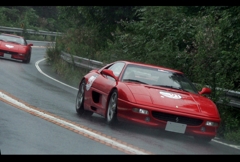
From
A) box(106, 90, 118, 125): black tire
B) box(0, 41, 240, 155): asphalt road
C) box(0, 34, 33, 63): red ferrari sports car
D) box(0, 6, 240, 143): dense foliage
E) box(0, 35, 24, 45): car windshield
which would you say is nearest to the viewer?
box(0, 41, 240, 155): asphalt road

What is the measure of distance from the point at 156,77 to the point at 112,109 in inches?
46.3

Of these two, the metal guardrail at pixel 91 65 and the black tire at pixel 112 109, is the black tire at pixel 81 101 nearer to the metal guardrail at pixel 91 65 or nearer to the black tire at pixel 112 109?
the black tire at pixel 112 109

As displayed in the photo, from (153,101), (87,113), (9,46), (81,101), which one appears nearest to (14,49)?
(9,46)

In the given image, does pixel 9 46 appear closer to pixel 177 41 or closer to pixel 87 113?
pixel 177 41

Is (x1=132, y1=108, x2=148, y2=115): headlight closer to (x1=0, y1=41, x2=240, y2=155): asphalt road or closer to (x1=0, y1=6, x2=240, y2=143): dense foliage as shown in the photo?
(x1=0, y1=41, x2=240, y2=155): asphalt road

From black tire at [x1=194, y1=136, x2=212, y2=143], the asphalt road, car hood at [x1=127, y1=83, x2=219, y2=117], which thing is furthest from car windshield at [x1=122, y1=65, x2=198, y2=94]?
black tire at [x1=194, y1=136, x2=212, y2=143]

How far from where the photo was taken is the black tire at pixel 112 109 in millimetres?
11117

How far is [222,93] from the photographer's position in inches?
526

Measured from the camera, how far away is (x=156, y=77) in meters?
11.9

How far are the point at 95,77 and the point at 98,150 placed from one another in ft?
14.4

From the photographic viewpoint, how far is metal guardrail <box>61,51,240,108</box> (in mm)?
13148

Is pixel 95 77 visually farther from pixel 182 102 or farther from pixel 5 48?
pixel 5 48

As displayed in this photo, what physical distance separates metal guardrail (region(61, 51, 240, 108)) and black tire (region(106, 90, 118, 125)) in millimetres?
2975

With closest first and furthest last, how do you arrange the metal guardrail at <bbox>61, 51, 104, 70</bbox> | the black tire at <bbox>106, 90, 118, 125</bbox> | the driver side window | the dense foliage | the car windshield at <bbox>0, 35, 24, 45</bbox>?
the black tire at <bbox>106, 90, 118, 125</bbox>, the driver side window, the dense foliage, the metal guardrail at <bbox>61, 51, 104, 70</bbox>, the car windshield at <bbox>0, 35, 24, 45</bbox>
